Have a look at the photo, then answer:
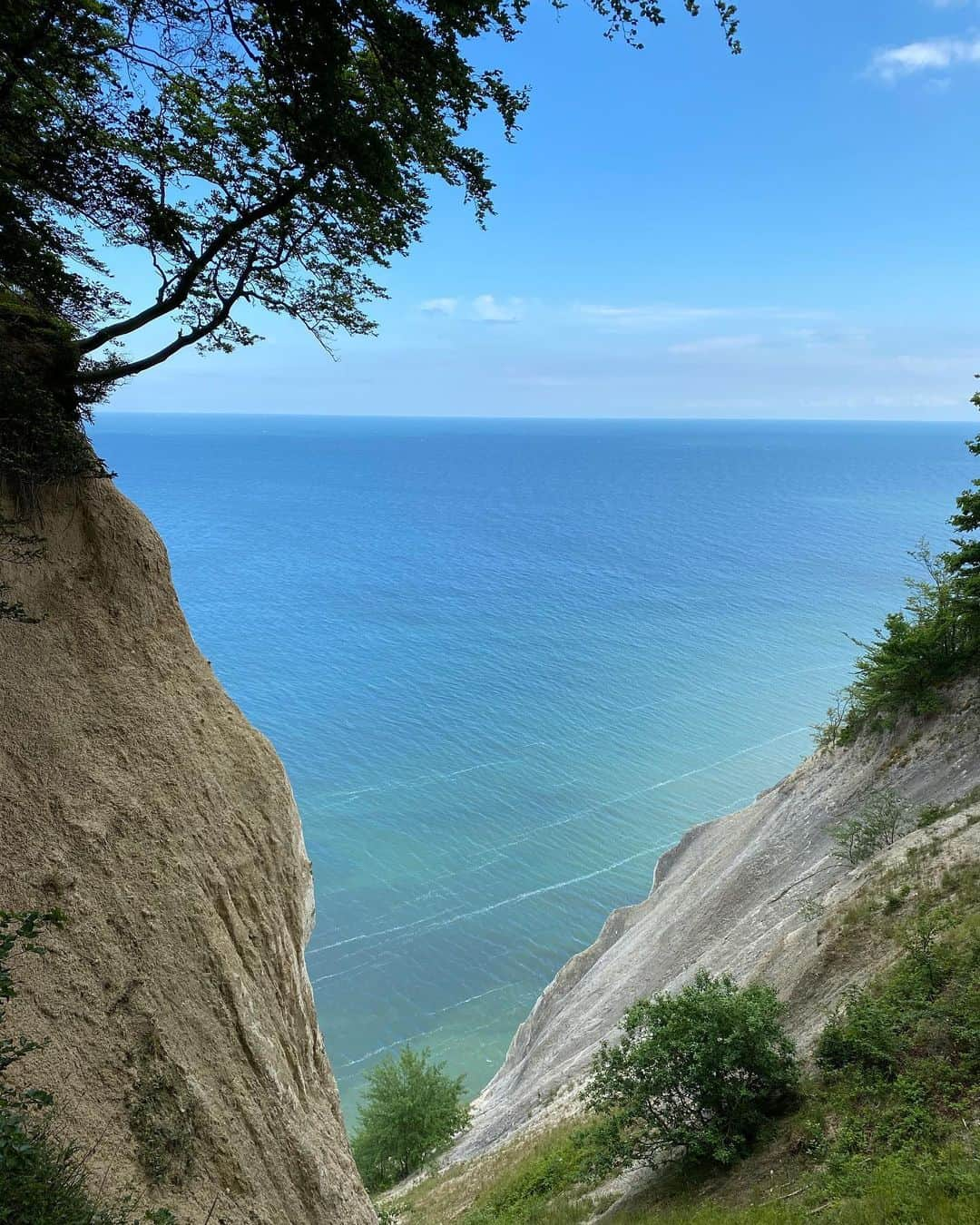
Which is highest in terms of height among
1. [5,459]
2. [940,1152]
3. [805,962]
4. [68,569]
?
[5,459]

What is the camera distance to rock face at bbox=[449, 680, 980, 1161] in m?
20.3

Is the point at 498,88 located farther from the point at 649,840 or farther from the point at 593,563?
the point at 593,563

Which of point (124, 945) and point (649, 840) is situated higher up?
point (124, 945)

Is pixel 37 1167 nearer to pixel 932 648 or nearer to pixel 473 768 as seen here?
pixel 932 648

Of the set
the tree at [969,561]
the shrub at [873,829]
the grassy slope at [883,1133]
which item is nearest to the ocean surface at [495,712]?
the shrub at [873,829]

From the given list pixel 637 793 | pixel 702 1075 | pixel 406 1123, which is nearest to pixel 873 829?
pixel 702 1075

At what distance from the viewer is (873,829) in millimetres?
21109

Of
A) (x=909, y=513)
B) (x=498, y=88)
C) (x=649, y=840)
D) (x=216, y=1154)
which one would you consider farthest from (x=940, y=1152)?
(x=909, y=513)

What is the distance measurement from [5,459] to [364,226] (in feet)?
23.5

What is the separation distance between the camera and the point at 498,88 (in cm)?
1130

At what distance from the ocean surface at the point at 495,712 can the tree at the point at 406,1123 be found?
232 inches

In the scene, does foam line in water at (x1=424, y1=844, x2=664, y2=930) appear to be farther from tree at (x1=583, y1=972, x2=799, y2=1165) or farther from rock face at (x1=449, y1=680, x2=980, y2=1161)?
tree at (x1=583, y1=972, x2=799, y2=1165)

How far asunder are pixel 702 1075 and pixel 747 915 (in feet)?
36.1

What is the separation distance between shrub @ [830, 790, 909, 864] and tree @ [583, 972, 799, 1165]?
7970mm
